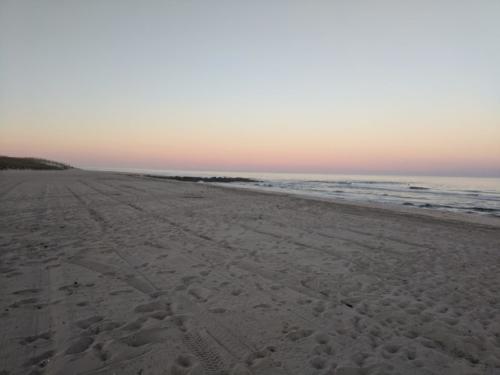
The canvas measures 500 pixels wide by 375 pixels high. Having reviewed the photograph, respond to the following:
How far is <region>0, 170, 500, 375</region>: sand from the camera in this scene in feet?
9.78

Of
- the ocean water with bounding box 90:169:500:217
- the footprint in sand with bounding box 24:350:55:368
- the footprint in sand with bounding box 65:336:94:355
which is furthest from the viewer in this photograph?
the ocean water with bounding box 90:169:500:217

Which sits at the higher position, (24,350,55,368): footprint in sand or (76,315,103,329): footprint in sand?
(76,315,103,329): footprint in sand

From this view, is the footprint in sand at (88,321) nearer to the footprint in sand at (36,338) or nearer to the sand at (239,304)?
the sand at (239,304)

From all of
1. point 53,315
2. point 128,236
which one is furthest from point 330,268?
point 128,236

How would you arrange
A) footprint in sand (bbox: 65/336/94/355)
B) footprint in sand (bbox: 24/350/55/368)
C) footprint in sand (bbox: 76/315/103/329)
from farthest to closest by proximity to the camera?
footprint in sand (bbox: 76/315/103/329) < footprint in sand (bbox: 65/336/94/355) < footprint in sand (bbox: 24/350/55/368)

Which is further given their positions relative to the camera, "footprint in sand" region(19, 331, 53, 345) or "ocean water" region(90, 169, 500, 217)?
"ocean water" region(90, 169, 500, 217)

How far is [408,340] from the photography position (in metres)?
3.51

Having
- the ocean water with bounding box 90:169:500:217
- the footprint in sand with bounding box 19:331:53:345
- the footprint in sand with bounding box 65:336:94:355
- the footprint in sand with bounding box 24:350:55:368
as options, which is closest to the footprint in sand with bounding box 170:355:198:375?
the footprint in sand with bounding box 65:336:94:355

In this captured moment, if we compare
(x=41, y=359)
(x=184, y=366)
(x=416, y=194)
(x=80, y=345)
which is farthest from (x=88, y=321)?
(x=416, y=194)

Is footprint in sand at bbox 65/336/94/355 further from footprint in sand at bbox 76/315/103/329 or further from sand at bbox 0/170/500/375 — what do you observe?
footprint in sand at bbox 76/315/103/329

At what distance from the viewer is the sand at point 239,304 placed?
9.78 feet

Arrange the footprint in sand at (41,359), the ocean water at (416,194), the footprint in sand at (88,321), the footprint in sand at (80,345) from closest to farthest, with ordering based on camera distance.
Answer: the footprint in sand at (41,359)
the footprint in sand at (80,345)
the footprint in sand at (88,321)
the ocean water at (416,194)

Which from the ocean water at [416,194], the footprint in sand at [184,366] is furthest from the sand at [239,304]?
the ocean water at [416,194]

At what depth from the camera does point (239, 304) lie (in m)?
4.18
